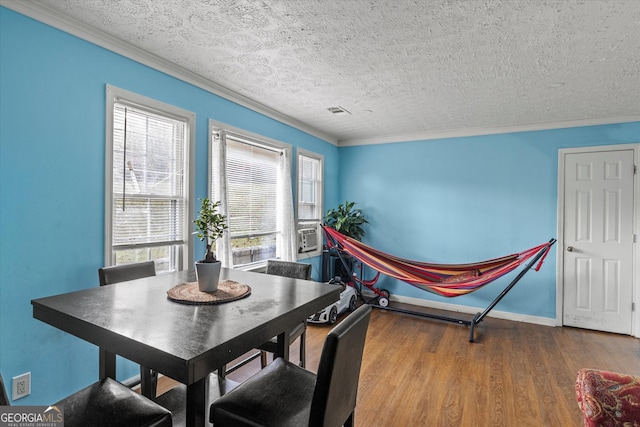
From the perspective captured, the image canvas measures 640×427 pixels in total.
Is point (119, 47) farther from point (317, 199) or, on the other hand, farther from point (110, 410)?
point (317, 199)

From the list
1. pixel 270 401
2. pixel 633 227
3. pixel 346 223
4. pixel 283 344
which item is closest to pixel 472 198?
pixel 633 227

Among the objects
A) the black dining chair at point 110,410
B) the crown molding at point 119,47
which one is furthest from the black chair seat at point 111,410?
the crown molding at point 119,47

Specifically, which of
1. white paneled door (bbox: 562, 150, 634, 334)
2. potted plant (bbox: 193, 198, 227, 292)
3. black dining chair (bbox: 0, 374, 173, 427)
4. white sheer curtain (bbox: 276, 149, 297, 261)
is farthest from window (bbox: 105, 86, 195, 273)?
white paneled door (bbox: 562, 150, 634, 334)

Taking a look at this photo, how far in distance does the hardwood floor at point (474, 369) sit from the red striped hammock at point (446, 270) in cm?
54

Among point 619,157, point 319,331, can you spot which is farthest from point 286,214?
point 619,157

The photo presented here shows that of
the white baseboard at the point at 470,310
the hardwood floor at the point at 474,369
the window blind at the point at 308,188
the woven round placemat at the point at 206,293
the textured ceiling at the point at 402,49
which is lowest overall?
the hardwood floor at the point at 474,369

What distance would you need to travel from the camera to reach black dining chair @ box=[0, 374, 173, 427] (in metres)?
1.07

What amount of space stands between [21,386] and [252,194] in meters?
2.33

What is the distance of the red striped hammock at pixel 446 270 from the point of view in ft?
10.9

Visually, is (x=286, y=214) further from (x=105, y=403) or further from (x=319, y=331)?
(x=105, y=403)

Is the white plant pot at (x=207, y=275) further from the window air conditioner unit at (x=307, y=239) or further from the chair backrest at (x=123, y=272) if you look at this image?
the window air conditioner unit at (x=307, y=239)

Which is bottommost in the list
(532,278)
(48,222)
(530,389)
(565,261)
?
(530,389)

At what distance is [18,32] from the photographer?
1.78 metres

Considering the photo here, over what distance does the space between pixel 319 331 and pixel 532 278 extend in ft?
8.99
